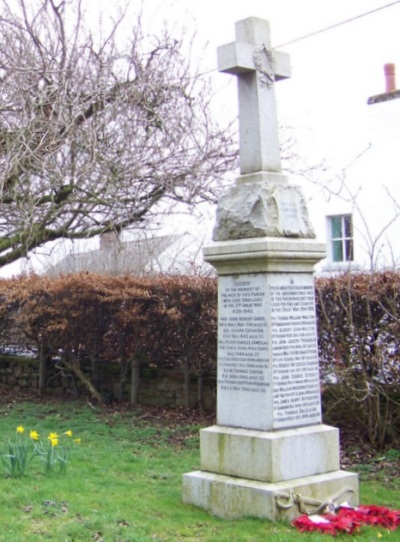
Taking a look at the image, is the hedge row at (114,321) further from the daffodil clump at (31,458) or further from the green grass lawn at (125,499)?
the daffodil clump at (31,458)

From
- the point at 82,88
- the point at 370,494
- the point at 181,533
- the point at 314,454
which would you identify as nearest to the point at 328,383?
the point at 370,494

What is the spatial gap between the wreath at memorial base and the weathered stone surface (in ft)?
7.26

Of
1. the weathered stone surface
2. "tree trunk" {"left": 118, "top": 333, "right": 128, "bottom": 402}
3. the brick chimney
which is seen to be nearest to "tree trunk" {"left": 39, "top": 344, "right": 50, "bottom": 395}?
"tree trunk" {"left": 118, "top": 333, "right": 128, "bottom": 402}

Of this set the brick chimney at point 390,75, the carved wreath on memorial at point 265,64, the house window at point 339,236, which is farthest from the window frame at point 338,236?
the carved wreath on memorial at point 265,64

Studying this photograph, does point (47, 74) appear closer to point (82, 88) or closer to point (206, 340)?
point (82, 88)

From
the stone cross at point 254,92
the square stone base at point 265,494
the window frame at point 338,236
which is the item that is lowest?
the square stone base at point 265,494

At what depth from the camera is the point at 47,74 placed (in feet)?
41.1

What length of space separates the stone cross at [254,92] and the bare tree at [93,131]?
505 centimetres

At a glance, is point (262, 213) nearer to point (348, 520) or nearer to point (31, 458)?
point (348, 520)

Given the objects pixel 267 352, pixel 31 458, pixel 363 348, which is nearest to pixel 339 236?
pixel 363 348

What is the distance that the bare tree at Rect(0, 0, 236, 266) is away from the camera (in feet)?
39.9

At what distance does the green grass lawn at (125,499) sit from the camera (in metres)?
5.96

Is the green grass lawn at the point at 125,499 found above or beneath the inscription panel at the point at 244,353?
beneath

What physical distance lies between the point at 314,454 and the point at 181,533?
1.31m
